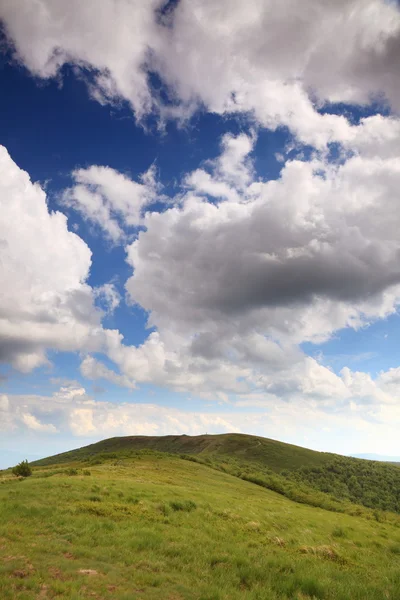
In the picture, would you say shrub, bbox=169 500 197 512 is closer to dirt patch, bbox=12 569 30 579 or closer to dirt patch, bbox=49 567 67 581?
dirt patch, bbox=49 567 67 581

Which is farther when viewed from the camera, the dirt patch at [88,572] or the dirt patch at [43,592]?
the dirt patch at [88,572]

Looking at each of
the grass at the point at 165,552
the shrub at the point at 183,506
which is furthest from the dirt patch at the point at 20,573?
the shrub at the point at 183,506

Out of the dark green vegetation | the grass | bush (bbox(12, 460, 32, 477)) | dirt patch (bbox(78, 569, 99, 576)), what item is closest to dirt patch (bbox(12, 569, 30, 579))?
the grass

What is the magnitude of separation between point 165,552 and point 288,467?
418 ft

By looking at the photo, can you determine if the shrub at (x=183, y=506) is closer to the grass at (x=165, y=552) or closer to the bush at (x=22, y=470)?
the grass at (x=165, y=552)

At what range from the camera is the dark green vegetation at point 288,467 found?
252 feet

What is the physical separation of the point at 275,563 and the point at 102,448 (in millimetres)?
188362

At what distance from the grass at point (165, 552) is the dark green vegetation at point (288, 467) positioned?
39.6 meters

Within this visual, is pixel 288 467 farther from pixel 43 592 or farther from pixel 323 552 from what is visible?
pixel 43 592

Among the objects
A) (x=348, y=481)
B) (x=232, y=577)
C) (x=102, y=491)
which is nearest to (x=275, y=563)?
(x=232, y=577)

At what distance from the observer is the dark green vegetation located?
7694 cm

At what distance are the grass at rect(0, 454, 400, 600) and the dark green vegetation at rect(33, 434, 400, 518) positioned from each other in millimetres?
39605

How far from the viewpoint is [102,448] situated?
18375 centimetres

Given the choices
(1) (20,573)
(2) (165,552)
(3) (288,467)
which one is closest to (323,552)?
(2) (165,552)
